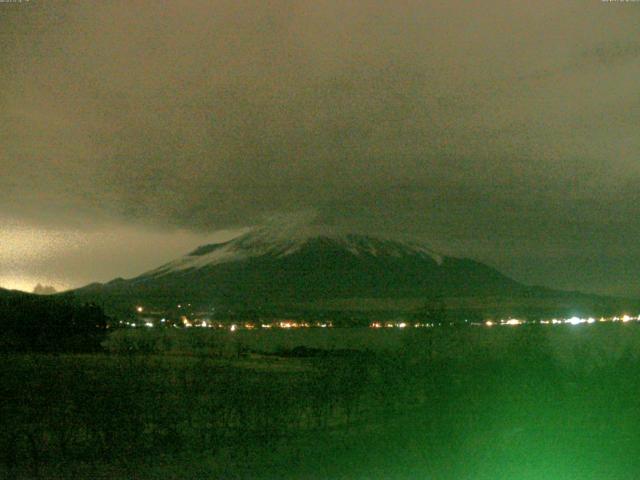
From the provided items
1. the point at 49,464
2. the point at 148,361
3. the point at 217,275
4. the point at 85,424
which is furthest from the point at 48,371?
the point at 217,275

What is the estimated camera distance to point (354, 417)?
16844mm

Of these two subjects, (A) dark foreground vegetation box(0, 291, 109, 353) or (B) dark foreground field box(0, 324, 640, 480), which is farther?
(A) dark foreground vegetation box(0, 291, 109, 353)

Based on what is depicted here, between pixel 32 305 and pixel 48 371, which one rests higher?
pixel 32 305

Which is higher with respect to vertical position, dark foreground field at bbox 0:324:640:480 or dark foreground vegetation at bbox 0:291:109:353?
dark foreground vegetation at bbox 0:291:109:353

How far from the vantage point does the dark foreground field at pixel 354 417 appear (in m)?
12.0

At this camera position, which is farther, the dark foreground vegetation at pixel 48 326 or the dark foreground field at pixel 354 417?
the dark foreground vegetation at pixel 48 326

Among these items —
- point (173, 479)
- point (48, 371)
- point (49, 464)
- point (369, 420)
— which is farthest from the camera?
point (48, 371)

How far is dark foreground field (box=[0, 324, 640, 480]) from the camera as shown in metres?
12.0

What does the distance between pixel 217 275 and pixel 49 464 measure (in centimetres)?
11547

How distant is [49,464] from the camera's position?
11.9 m

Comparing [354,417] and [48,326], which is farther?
[48,326]

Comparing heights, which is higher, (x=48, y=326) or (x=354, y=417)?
(x=48, y=326)

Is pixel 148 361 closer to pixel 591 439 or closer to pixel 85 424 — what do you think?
pixel 85 424

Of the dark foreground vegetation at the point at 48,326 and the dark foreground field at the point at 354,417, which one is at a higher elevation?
the dark foreground vegetation at the point at 48,326
